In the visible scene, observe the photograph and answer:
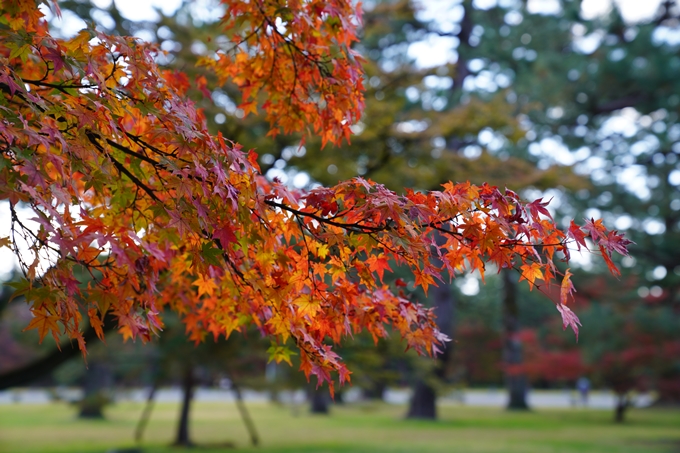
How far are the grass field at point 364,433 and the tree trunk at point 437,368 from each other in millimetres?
625

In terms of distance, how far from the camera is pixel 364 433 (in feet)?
48.2

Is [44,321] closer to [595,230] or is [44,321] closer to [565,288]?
[565,288]

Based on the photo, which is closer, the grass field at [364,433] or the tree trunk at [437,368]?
the grass field at [364,433]

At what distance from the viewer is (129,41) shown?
99.5 inches

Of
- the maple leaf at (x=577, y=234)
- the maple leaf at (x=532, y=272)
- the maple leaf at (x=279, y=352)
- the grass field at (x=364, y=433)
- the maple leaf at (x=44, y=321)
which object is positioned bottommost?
the grass field at (x=364, y=433)

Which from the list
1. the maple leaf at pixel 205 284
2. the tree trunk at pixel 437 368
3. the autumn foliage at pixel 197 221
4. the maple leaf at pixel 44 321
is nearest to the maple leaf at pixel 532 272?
the autumn foliage at pixel 197 221

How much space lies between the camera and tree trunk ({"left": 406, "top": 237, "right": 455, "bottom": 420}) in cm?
1797

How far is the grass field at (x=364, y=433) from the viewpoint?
11.7 metres

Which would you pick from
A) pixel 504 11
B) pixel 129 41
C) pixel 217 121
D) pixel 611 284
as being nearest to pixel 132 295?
pixel 129 41

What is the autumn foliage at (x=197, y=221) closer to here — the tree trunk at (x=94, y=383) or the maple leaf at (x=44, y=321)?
the maple leaf at (x=44, y=321)

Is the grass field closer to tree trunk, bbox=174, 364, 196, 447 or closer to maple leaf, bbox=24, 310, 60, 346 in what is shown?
tree trunk, bbox=174, 364, 196, 447

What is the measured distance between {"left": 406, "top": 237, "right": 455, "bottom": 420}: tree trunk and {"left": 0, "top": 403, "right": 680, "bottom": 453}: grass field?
0.62m

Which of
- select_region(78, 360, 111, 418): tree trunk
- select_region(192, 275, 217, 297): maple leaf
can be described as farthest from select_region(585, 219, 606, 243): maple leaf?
select_region(78, 360, 111, 418): tree trunk

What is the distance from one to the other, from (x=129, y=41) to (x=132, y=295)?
98cm
